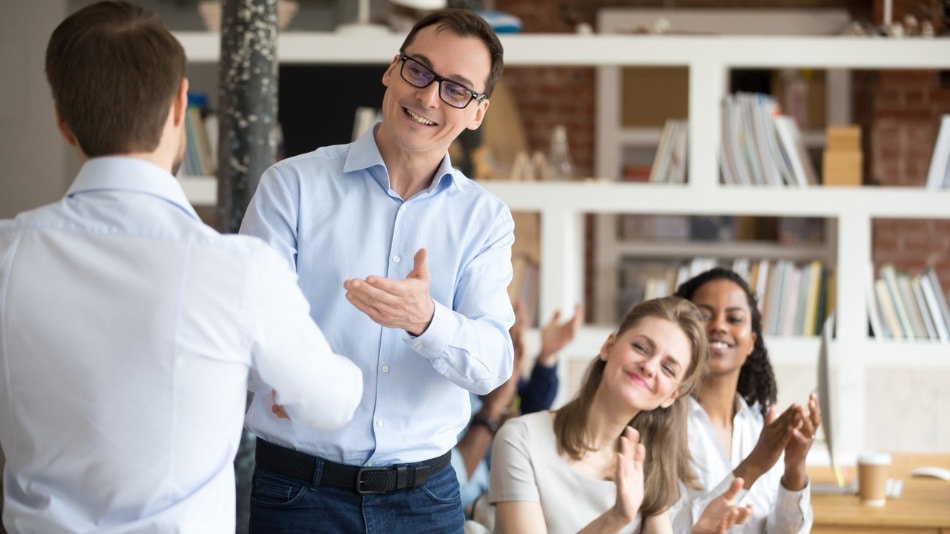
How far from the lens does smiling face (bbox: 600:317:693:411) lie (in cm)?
250

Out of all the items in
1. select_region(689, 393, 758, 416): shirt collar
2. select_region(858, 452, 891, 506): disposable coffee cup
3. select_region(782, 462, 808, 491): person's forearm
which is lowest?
select_region(858, 452, 891, 506): disposable coffee cup

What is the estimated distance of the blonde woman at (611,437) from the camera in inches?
96.4

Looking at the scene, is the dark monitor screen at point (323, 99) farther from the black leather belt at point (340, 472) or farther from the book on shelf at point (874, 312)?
the black leather belt at point (340, 472)

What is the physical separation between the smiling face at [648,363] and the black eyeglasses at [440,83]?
87 cm

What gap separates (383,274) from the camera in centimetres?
184

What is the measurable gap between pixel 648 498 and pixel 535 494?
0.24 meters

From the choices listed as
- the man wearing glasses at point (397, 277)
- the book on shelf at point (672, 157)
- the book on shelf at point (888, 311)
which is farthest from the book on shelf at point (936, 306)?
the man wearing glasses at point (397, 277)

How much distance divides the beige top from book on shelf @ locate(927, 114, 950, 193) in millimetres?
2430

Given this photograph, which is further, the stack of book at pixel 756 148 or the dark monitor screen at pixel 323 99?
the dark monitor screen at pixel 323 99

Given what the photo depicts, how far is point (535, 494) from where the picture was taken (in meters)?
2.45

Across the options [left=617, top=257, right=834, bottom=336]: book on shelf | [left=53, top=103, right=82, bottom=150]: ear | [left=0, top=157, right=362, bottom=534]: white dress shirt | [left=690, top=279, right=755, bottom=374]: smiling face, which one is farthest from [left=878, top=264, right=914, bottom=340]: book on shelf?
[left=53, top=103, right=82, bottom=150]: ear

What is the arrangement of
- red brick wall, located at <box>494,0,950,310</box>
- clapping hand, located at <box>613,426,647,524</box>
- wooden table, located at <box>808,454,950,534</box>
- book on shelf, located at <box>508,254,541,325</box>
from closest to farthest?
1. clapping hand, located at <box>613,426,647,524</box>
2. wooden table, located at <box>808,454,950,534</box>
3. book on shelf, located at <box>508,254,541,325</box>
4. red brick wall, located at <box>494,0,950,310</box>

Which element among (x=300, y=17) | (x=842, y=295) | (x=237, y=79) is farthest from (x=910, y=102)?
(x=237, y=79)

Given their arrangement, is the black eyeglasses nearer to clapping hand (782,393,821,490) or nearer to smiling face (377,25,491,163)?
smiling face (377,25,491,163)
